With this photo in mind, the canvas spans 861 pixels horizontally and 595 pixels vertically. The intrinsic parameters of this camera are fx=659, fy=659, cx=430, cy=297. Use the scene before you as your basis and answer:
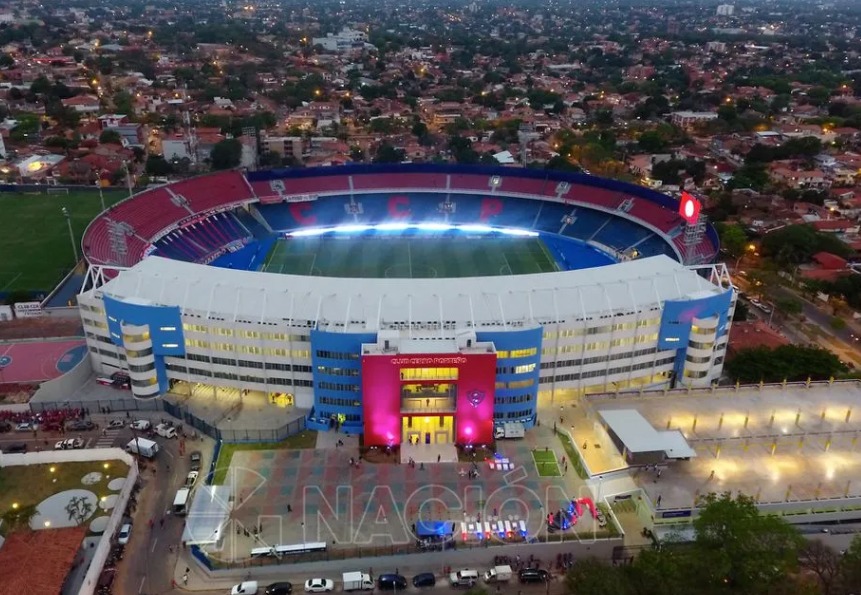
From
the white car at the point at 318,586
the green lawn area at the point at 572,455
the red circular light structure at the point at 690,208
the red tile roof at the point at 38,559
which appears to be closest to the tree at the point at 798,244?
the red circular light structure at the point at 690,208

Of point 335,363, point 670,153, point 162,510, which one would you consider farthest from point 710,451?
point 670,153

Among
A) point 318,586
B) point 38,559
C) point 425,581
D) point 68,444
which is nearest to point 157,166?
point 68,444

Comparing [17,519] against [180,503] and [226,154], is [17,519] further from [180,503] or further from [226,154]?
[226,154]

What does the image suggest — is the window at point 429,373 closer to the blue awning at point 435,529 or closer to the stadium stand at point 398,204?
the blue awning at point 435,529

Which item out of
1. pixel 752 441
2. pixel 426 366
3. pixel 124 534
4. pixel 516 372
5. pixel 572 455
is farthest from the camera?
pixel 516 372

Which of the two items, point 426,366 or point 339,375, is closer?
point 426,366

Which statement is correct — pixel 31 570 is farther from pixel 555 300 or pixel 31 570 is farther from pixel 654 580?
pixel 555 300
